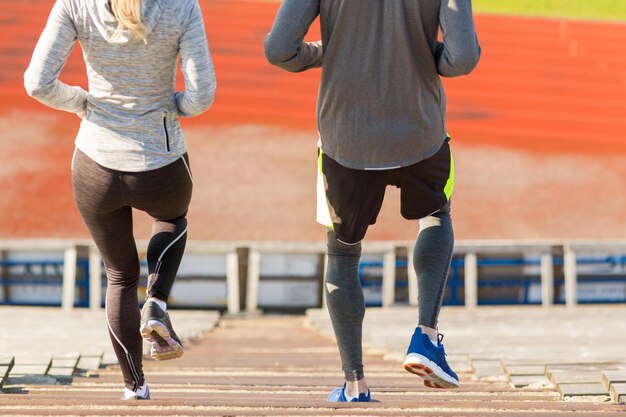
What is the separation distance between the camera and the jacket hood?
2.95 metres

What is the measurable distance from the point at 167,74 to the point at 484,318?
592 centimetres

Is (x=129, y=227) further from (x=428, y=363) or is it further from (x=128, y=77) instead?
(x=428, y=363)

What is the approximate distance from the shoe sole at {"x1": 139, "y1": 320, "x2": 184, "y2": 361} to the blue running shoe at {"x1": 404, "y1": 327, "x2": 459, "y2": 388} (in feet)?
2.27

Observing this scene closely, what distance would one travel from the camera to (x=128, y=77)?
3033 millimetres

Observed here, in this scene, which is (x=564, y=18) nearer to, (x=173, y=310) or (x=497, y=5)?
(x=497, y=5)

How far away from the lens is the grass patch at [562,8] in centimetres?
1914

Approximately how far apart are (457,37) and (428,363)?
0.86m

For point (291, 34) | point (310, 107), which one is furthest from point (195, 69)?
point (310, 107)

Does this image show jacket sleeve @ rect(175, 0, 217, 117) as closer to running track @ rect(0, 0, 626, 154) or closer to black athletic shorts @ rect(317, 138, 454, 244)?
black athletic shorts @ rect(317, 138, 454, 244)

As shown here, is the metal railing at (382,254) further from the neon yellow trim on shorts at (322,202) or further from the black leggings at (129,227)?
the neon yellow trim on shorts at (322,202)

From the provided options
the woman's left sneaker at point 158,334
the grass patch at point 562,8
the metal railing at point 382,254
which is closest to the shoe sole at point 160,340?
the woman's left sneaker at point 158,334

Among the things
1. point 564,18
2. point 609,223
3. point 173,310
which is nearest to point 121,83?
point 173,310

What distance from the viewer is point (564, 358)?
4.50 meters

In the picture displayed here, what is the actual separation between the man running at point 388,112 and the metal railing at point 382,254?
765 centimetres
